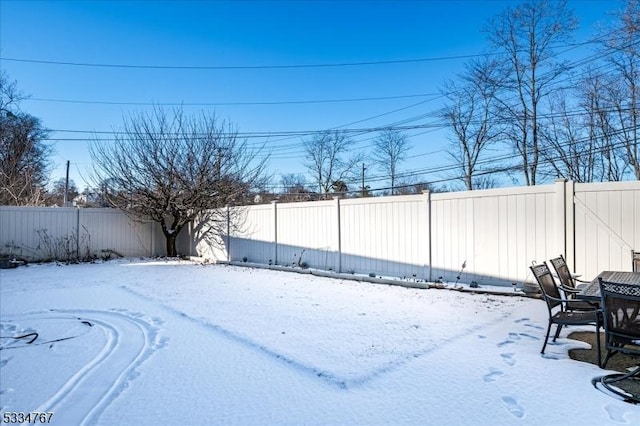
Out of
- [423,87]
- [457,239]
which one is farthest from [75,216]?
[423,87]

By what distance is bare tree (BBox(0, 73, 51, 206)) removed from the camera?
15596mm

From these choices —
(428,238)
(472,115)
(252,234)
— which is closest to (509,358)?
(428,238)

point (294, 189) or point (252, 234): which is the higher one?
point (294, 189)

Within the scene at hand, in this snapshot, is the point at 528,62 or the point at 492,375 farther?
the point at 528,62

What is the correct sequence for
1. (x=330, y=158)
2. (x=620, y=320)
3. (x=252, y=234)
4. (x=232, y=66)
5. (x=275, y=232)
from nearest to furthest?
(x=620, y=320) → (x=275, y=232) → (x=252, y=234) → (x=232, y=66) → (x=330, y=158)

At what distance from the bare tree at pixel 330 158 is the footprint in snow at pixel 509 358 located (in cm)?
2234

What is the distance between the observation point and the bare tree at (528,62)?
13.3m

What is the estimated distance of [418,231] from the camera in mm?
7023

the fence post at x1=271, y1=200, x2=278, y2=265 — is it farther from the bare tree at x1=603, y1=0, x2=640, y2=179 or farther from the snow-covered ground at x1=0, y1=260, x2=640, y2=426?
the bare tree at x1=603, y1=0, x2=640, y2=179

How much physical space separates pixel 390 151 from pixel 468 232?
1788 centimetres

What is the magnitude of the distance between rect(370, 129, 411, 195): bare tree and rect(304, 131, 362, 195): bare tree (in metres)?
1.88

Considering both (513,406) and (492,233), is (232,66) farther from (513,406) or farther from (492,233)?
(513,406)

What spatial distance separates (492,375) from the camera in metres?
2.81

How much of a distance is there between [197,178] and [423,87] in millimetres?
10391
